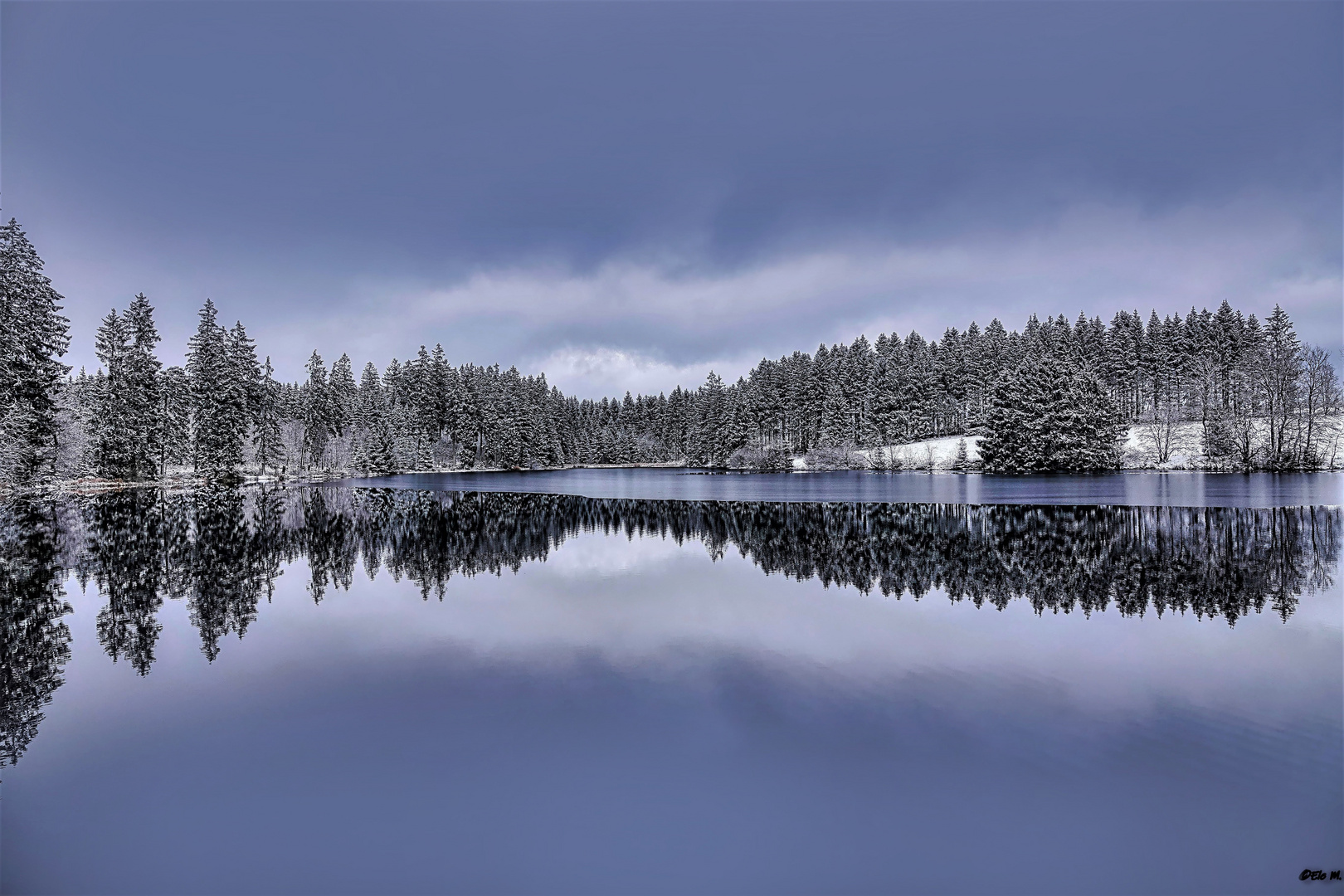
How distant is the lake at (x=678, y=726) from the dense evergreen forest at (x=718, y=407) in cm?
2797

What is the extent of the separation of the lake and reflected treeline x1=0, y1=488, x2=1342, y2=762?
18cm

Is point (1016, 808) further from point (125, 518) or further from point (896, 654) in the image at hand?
point (125, 518)

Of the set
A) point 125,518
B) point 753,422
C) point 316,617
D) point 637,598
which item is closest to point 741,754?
point 637,598

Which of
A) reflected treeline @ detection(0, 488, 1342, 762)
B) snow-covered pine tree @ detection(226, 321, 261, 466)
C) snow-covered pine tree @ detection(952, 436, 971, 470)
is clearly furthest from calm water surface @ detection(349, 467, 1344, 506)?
snow-covered pine tree @ detection(226, 321, 261, 466)

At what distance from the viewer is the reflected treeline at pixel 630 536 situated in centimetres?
1264

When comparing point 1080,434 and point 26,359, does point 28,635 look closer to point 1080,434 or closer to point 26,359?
point 26,359

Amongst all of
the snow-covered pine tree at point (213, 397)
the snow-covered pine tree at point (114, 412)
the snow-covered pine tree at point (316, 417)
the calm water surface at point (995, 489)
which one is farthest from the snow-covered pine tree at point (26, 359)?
the snow-covered pine tree at point (316, 417)

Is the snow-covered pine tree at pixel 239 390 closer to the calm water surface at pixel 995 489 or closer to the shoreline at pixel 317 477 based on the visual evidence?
the shoreline at pixel 317 477

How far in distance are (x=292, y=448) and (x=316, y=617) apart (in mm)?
73628

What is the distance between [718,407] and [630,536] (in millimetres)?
81810

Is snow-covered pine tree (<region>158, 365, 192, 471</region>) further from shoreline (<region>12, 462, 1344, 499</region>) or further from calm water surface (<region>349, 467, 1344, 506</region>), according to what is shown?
calm water surface (<region>349, 467, 1344, 506</region>)

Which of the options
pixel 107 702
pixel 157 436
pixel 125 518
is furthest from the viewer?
pixel 157 436

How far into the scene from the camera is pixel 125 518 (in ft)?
91.2

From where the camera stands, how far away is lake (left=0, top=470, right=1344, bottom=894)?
215 inches
